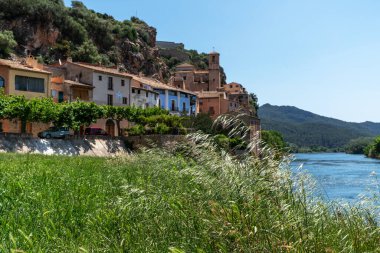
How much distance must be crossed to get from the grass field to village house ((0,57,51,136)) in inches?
1335

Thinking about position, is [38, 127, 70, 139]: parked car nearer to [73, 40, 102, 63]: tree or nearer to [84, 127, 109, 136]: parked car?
[84, 127, 109, 136]: parked car

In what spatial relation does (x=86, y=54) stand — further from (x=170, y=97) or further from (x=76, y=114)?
(x=76, y=114)

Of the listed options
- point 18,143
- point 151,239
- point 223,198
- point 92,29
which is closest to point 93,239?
point 151,239

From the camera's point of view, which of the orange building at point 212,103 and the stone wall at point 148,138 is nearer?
the stone wall at point 148,138

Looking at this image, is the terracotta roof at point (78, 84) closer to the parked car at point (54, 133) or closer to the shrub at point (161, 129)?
the parked car at point (54, 133)

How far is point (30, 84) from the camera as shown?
145ft

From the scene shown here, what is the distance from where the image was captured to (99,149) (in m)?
41.7

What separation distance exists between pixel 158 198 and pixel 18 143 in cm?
3073

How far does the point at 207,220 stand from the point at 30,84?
41.9m

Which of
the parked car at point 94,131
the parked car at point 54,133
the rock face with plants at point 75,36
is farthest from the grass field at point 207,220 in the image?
the rock face with plants at point 75,36

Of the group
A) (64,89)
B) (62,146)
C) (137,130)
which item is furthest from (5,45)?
(62,146)

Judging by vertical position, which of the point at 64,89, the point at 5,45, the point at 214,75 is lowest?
the point at 64,89

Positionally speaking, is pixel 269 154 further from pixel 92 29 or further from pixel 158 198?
pixel 92 29

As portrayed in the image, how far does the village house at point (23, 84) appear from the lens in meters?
41.9
